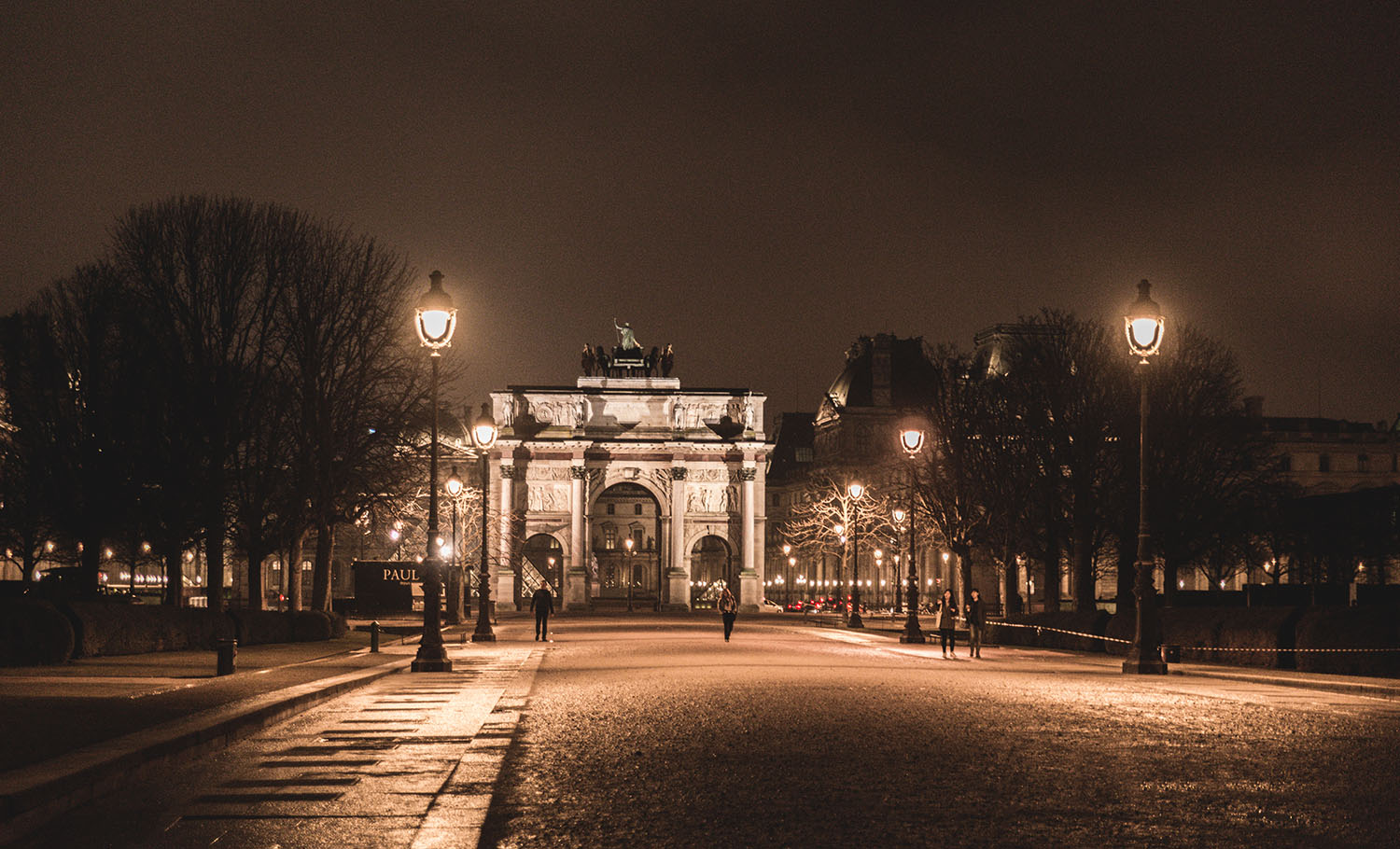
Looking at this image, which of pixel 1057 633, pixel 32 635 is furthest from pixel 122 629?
pixel 1057 633

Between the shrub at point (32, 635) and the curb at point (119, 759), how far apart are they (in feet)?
28.2

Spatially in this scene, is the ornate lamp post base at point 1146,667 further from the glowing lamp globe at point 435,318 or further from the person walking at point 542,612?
the person walking at point 542,612

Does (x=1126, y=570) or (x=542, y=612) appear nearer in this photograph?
(x=542, y=612)

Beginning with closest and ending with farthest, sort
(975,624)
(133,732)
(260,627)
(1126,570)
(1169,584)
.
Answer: (133,732) < (975,624) < (260,627) < (1126,570) < (1169,584)

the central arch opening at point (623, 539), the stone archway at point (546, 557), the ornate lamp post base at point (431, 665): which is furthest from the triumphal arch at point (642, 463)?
the ornate lamp post base at point (431, 665)

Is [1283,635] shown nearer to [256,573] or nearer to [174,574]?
[256,573]

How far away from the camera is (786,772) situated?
1344 cm

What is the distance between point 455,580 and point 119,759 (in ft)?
195

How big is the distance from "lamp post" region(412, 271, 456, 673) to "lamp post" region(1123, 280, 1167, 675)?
12.9 metres

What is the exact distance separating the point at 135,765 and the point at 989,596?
9427 centimetres

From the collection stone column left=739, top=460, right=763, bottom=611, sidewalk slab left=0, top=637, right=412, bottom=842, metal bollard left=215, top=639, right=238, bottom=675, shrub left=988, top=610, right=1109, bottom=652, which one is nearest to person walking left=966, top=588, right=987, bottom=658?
shrub left=988, top=610, right=1109, bottom=652

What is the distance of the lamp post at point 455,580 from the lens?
207 ft

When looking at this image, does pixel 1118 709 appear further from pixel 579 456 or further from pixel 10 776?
pixel 579 456

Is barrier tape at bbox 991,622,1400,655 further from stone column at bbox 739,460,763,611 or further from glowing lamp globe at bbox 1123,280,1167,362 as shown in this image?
stone column at bbox 739,460,763,611
